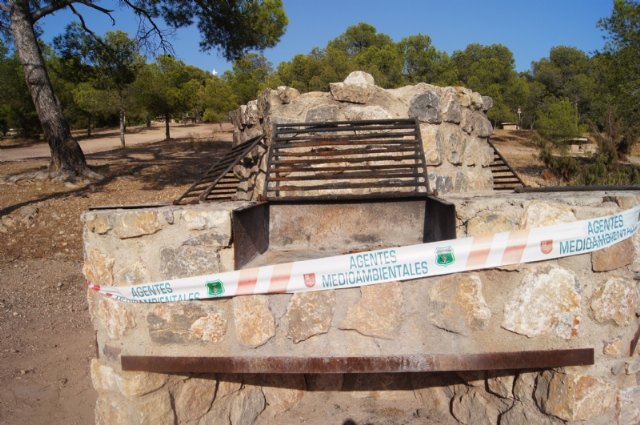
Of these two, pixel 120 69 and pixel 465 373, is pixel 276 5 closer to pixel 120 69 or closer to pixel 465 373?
pixel 120 69

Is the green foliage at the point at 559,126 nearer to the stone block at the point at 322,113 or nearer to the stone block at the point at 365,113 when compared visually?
the stone block at the point at 365,113

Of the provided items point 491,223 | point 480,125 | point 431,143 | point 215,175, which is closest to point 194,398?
point 215,175

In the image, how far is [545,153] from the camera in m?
12.3

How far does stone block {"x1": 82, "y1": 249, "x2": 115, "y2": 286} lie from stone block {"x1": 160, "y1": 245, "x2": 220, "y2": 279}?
1.02 feet

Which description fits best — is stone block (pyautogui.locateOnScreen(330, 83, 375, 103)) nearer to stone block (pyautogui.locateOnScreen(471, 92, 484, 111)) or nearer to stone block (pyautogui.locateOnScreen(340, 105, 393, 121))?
stone block (pyautogui.locateOnScreen(340, 105, 393, 121))

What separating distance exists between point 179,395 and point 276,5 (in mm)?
11667

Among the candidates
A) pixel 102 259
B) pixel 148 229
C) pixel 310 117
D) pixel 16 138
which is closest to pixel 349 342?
pixel 148 229

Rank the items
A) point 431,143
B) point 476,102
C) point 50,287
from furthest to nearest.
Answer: point 50,287
point 476,102
point 431,143

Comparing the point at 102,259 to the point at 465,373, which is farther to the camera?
the point at 465,373

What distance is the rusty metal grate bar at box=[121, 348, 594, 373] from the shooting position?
1963 mm

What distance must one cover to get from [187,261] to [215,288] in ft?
0.67

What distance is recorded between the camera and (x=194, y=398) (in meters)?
2.44

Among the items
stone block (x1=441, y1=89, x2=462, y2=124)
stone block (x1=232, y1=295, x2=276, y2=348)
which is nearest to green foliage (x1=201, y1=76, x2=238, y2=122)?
stone block (x1=441, y1=89, x2=462, y2=124)

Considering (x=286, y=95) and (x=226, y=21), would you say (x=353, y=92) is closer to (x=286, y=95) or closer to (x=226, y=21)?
(x=286, y=95)
